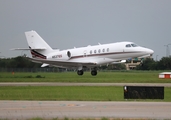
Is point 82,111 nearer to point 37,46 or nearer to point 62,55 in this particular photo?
point 62,55

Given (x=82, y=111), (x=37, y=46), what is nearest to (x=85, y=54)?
(x=37, y=46)

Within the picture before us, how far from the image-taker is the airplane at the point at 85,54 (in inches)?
2074

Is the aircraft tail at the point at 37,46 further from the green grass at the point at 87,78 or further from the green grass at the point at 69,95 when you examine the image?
the green grass at the point at 69,95

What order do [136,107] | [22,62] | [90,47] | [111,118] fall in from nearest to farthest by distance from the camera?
[111,118] < [136,107] < [90,47] < [22,62]

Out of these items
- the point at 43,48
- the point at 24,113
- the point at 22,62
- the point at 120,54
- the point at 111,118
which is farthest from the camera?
the point at 22,62

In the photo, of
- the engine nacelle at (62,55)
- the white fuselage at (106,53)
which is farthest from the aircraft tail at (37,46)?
the white fuselage at (106,53)

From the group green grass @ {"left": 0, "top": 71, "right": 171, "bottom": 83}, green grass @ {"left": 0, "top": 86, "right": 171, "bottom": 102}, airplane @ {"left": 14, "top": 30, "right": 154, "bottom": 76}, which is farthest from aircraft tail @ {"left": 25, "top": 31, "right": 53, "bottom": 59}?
green grass @ {"left": 0, "top": 86, "right": 171, "bottom": 102}

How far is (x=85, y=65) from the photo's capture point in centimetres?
5591

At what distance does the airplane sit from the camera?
2074 inches

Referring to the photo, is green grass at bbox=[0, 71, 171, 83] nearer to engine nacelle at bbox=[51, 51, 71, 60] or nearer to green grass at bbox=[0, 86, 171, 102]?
engine nacelle at bbox=[51, 51, 71, 60]

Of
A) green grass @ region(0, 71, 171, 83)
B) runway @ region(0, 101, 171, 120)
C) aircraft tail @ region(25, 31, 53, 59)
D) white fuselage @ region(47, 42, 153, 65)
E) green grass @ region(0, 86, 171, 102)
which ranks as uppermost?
Result: aircraft tail @ region(25, 31, 53, 59)

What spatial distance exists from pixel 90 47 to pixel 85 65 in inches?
120

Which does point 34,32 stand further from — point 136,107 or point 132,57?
point 136,107

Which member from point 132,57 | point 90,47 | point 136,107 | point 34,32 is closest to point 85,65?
point 90,47
